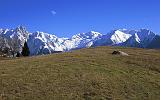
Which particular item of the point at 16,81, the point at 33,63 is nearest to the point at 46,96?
the point at 16,81

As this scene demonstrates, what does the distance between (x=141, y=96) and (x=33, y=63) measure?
67.1ft

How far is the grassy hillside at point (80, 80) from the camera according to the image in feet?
140

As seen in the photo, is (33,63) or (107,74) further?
(33,63)

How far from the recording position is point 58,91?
43.4m

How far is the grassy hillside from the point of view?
140ft

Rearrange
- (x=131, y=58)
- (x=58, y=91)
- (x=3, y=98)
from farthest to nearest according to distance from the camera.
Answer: (x=131, y=58), (x=58, y=91), (x=3, y=98)

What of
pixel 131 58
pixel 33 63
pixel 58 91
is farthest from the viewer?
pixel 131 58

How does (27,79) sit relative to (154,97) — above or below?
above

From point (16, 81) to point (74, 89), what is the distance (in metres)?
7.40

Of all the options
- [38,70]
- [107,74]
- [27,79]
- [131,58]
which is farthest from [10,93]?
[131,58]

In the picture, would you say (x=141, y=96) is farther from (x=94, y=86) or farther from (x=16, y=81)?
(x=16, y=81)

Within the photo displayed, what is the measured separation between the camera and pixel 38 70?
5181cm

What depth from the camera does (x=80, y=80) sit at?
47.7m

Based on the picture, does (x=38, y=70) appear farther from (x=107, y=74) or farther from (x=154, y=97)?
(x=154, y=97)
